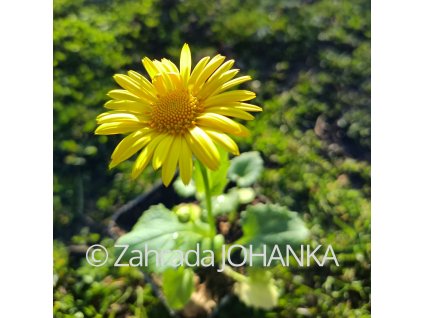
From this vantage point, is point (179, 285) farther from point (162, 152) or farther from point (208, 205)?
point (162, 152)

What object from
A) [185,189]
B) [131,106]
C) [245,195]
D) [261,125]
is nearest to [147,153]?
[131,106]

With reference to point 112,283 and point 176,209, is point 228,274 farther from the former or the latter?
point 112,283

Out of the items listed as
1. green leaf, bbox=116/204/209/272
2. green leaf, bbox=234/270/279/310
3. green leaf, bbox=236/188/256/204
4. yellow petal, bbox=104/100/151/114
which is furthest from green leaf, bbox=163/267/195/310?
yellow petal, bbox=104/100/151/114

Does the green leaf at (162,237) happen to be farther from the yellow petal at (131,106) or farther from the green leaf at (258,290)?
the yellow petal at (131,106)

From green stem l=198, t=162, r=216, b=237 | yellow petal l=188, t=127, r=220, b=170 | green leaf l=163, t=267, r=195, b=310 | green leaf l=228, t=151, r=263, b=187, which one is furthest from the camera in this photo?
green leaf l=228, t=151, r=263, b=187

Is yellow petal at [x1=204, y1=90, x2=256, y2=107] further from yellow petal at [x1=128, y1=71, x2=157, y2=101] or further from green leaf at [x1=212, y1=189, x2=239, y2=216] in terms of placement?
green leaf at [x1=212, y1=189, x2=239, y2=216]

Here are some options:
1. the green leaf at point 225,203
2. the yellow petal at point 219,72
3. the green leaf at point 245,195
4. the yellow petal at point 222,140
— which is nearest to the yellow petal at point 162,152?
the yellow petal at point 222,140
